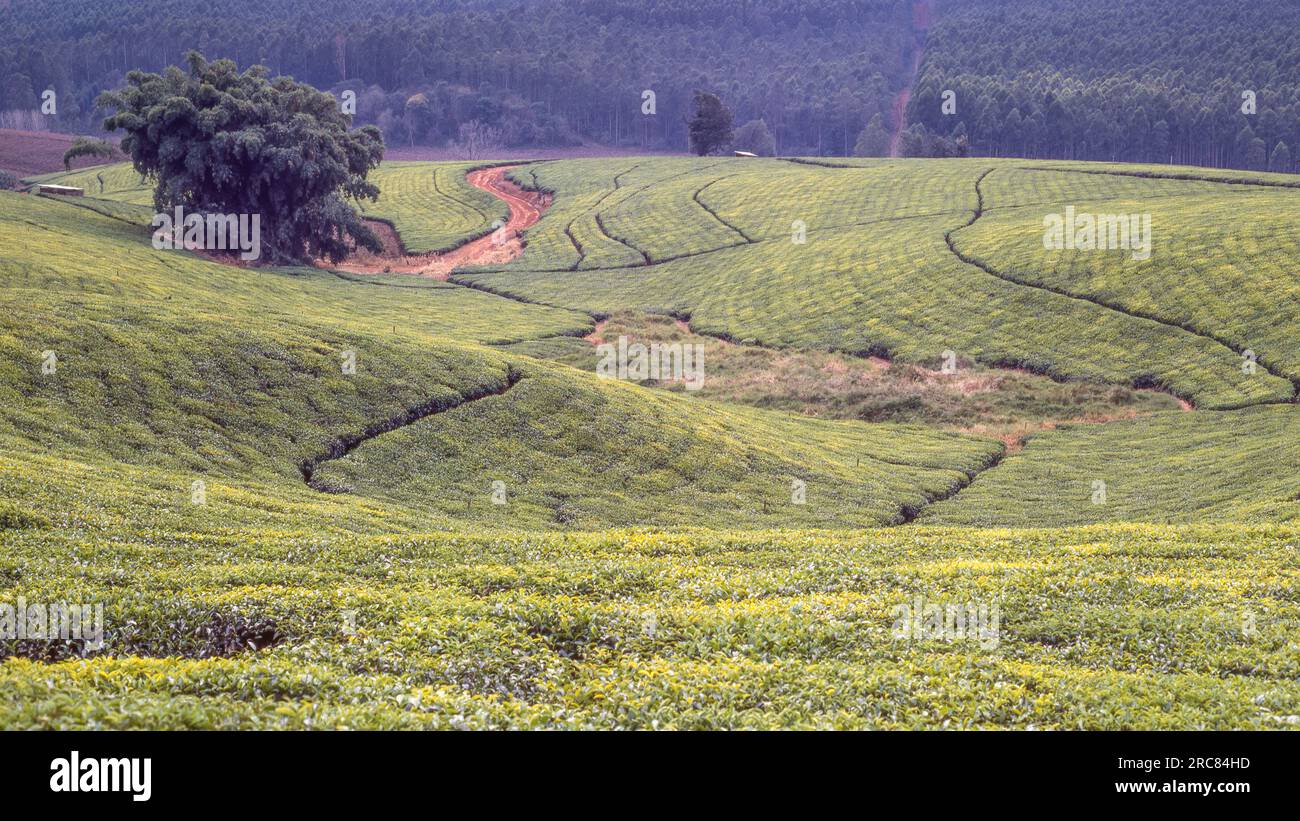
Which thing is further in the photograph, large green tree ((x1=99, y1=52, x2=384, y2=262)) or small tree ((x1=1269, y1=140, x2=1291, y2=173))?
small tree ((x1=1269, y1=140, x2=1291, y2=173))

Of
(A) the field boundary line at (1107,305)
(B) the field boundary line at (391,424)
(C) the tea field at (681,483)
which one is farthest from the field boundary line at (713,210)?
(B) the field boundary line at (391,424)

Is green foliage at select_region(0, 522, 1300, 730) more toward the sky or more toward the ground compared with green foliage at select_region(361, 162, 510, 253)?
more toward the ground

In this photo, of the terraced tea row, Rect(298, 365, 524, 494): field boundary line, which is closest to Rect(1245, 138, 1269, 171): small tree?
the terraced tea row

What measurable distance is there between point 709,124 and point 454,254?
79.7 metres

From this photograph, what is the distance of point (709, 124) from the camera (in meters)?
191

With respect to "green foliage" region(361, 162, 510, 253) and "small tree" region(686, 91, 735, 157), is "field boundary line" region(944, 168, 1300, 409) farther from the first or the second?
"small tree" region(686, 91, 735, 157)

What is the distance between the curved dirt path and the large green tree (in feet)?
26.5

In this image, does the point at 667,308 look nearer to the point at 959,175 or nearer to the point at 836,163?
the point at 959,175

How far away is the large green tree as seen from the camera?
98750 mm

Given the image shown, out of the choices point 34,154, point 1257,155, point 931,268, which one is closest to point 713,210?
point 931,268

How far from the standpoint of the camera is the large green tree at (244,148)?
98750 millimetres

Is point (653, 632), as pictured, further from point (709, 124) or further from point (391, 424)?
point (709, 124)
